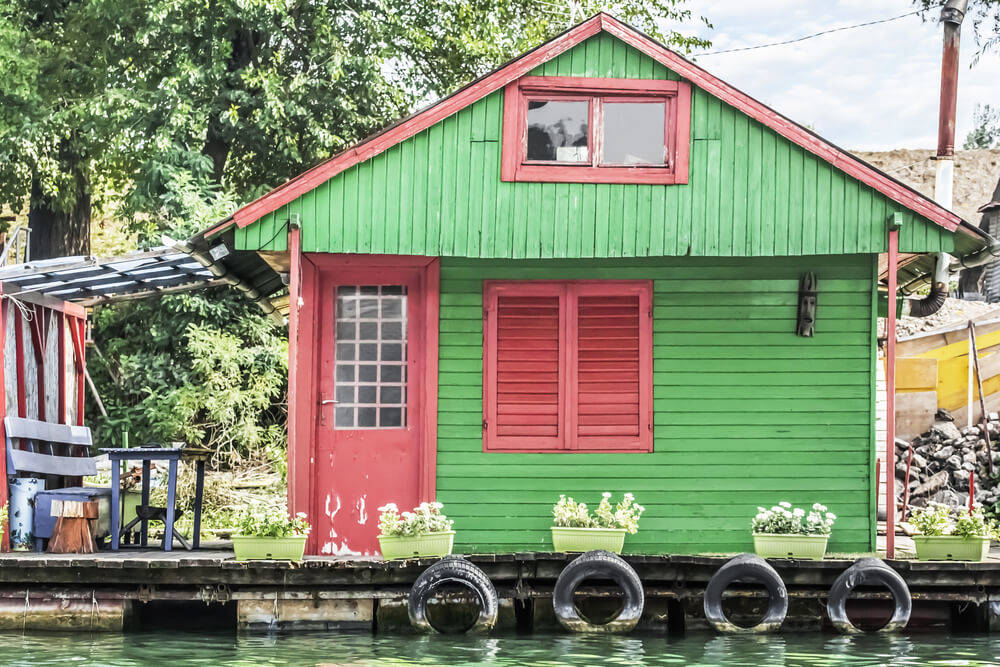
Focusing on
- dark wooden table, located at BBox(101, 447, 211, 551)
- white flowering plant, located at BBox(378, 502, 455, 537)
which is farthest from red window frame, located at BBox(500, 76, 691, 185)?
dark wooden table, located at BBox(101, 447, 211, 551)

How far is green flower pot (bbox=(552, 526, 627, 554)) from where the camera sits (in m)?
11.4

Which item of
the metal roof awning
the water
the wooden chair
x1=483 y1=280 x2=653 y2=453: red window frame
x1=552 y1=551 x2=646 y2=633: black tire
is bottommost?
the water

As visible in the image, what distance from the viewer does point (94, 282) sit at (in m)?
13.4

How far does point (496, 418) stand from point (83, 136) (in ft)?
47.0

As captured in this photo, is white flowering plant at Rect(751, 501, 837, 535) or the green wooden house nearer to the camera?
white flowering plant at Rect(751, 501, 837, 535)

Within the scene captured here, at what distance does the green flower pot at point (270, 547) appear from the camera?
36.0 ft

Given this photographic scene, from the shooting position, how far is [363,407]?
12.4 meters

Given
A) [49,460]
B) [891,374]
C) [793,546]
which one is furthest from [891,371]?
[49,460]

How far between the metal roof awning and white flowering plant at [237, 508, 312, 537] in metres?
2.87

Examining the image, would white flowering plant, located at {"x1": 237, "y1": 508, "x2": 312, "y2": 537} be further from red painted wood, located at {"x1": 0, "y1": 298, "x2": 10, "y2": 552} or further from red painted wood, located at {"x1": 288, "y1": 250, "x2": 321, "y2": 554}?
red painted wood, located at {"x1": 0, "y1": 298, "x2": 10, "y2": 552}

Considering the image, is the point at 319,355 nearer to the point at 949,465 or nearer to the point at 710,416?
the point at 710,416

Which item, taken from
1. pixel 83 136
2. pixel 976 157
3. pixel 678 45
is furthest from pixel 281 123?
pixel 976 157

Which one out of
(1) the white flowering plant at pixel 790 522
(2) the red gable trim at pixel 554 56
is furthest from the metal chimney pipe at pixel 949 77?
(1) the white flowering plant at pixel 790 522

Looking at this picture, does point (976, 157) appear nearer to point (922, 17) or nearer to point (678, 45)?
point (922, 17)
